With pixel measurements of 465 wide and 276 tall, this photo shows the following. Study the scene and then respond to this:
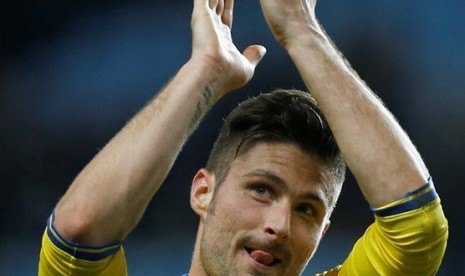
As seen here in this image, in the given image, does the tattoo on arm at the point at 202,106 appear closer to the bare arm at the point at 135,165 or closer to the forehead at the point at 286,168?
the bare arm at the point at 135,165

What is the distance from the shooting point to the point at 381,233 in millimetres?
2213

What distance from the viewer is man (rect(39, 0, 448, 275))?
203 centimetres

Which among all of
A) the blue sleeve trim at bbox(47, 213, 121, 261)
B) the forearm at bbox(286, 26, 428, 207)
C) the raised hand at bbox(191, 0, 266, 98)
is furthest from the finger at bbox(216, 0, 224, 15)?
the blue sleeve trim at bbox(47, 213, 121, 261)

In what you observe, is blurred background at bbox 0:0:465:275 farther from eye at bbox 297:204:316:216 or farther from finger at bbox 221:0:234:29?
finger at bbox 221:0:234:29

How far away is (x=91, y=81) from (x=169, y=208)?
2.65 feet

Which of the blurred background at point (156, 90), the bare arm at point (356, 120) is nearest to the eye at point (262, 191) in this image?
the bare arm at point (356, 120)

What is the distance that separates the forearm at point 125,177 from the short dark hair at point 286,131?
35 cm

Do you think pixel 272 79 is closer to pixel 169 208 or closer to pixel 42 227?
pixel 169 208

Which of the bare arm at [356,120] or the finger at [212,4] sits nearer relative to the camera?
the bare arm at [356,120]

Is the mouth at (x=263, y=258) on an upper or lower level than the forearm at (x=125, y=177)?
lower

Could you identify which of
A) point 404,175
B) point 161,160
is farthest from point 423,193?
point 161,160

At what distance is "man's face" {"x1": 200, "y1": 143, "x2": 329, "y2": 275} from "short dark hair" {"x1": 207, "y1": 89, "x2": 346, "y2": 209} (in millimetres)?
25

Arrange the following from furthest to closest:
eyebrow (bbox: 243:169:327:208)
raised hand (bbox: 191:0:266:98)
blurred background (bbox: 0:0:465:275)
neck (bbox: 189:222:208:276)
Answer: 1. blurred background (bbox: 0:0:465:275)
2. neck (bbox: 189:222:208:276)
3. eyebrow (bbox: 243:169:327:208)
4. raised hand (bbox: 191:0:266:98)

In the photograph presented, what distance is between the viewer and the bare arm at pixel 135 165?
6.59ft
